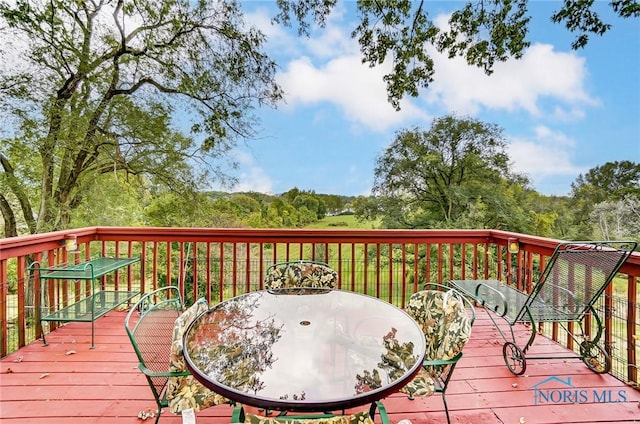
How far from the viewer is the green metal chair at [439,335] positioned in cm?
147

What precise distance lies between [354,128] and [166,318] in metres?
5.76

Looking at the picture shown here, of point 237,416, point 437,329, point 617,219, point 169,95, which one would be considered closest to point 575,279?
point 437,329

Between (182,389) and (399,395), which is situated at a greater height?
(182,389)

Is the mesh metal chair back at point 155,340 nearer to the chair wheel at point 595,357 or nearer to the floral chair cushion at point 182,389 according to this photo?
the floral chair cushion at point 182,389

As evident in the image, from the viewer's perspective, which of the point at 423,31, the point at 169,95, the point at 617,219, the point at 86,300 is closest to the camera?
the point at 86,300

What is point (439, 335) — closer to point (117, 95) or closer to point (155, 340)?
point (155, 340)

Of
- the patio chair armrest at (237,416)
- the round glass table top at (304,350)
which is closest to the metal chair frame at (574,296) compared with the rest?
the round glass table top at (304,350)

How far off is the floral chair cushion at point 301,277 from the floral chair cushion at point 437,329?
3.06 ft

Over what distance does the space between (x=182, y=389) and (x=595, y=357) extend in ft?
9.62

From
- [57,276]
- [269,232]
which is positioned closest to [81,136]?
[57,276]

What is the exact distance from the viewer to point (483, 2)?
4.17 m

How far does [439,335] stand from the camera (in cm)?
160

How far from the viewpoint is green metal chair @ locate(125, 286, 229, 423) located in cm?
135

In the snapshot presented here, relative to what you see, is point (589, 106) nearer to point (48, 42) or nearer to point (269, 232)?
point (269, 232)
